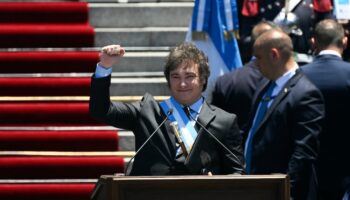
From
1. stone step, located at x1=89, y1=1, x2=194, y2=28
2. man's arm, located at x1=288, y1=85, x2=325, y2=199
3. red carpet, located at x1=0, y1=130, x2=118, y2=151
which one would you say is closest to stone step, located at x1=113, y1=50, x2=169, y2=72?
stone step, located at x1=89, y1=1, x2=194, y2=28

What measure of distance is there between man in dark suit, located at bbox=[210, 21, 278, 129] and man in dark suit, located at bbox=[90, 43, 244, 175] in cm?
197

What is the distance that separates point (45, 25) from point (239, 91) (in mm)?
3154

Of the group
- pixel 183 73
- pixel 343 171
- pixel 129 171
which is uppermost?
pixel 183 73

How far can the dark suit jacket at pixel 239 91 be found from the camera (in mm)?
7305

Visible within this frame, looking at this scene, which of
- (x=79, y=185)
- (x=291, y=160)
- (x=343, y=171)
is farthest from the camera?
(x=79, y=185)

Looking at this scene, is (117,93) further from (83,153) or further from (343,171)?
(343,171)

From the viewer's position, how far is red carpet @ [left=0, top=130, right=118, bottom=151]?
28.7 ft

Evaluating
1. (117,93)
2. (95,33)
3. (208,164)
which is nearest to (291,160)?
(208,164)

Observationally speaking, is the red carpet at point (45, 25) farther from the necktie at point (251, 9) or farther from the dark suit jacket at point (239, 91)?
the dark suit jacket at point (239, 91)

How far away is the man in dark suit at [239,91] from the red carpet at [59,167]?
144 centimetres

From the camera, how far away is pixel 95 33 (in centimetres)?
970

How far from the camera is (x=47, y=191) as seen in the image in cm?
845

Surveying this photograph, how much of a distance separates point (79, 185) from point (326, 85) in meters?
2.52

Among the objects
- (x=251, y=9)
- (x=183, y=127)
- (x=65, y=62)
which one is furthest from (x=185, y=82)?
(x=65, y=62)
